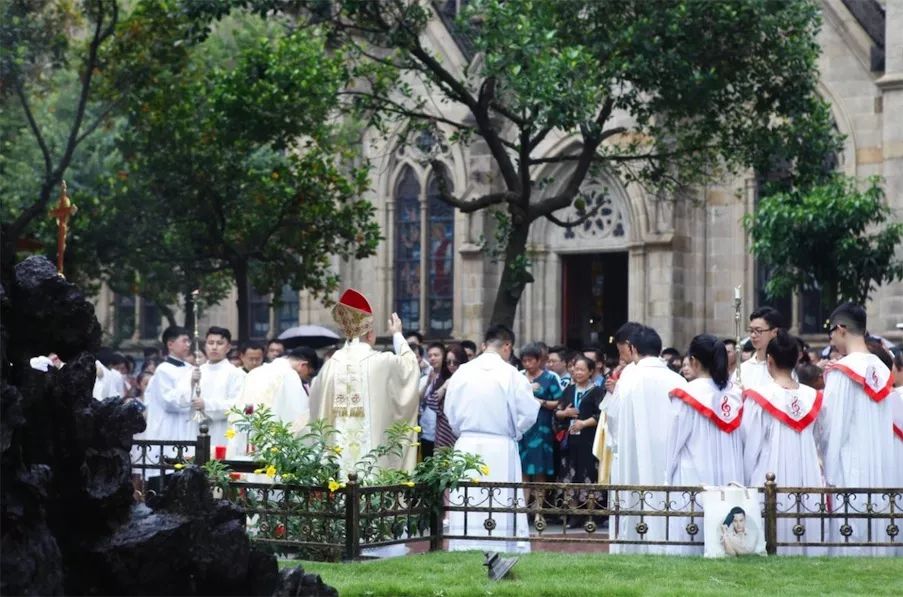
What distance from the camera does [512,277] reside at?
19781 mm

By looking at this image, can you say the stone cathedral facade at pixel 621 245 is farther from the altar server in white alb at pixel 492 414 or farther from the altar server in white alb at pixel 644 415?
the altar server in white alb at pixel 644 415

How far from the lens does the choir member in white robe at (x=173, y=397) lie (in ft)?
56.7

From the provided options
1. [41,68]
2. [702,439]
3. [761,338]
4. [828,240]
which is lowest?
[702,439]

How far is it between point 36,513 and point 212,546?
2.87 feet

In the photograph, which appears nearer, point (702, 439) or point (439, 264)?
point (702, 439)

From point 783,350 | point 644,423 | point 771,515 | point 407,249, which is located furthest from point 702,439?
point 407,249

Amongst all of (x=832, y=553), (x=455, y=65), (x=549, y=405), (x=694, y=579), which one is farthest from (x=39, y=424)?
(x=455, y=65)

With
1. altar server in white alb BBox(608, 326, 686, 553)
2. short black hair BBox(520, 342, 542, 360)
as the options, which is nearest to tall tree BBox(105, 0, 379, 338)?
short black hair BBox(520, 342, 542, 360)

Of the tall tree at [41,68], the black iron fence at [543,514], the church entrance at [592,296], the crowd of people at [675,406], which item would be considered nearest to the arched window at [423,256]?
the church entrance at [592,296]

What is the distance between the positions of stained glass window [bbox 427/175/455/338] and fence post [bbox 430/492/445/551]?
703 inches

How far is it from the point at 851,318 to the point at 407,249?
61.1 feet

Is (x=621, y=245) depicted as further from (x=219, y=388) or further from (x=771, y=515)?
(x=771, y=515)

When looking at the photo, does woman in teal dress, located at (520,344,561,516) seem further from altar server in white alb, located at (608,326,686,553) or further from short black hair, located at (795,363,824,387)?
altar server in white alb, located at (608,326,686,553)

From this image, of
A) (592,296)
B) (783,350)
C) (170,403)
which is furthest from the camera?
(592,296)
